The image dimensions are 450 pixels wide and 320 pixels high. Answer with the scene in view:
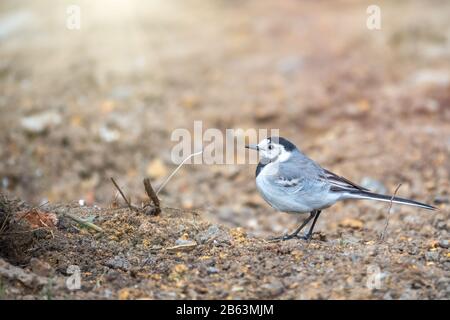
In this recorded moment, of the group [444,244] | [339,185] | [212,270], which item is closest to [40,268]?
[212,270]

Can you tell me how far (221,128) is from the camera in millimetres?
9852

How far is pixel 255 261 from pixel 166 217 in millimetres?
1180

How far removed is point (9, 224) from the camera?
499 centimetres

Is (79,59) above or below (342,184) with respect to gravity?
above

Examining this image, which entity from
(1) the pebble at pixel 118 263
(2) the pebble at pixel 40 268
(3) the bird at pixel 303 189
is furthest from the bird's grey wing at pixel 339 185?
(2) the pebble at pixel 40 268

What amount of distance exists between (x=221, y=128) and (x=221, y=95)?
808mm

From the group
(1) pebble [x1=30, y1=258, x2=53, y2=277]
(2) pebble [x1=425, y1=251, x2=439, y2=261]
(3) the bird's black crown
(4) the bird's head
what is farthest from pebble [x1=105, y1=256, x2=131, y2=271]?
(2) pebble [x1=425, y1=251, x2=439, y2=261]

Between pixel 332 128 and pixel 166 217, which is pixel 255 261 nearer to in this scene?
pixel 166 217

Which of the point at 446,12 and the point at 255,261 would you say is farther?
the point at 446,12

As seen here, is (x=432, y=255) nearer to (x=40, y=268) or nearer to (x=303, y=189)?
(x=303, y=189)

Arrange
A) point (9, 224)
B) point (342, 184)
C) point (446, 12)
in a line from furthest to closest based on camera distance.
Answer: point (446, 12)
point (342, 184)
point (9, 224)
